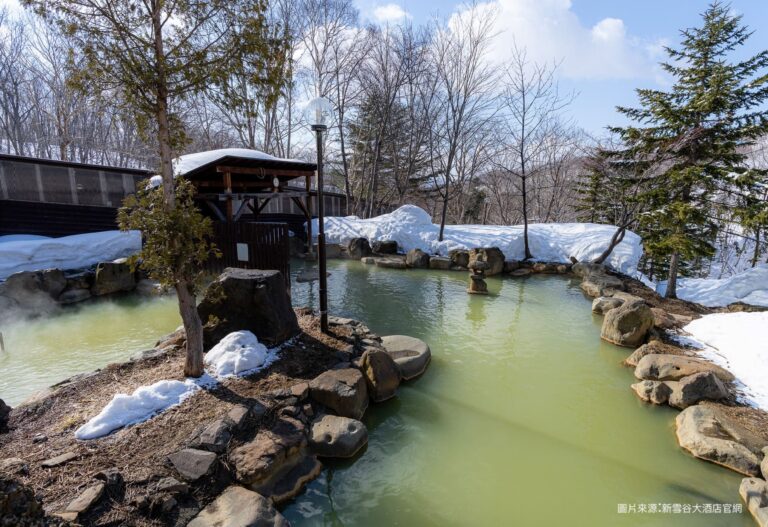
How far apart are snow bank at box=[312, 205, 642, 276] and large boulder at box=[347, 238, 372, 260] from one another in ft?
3.36

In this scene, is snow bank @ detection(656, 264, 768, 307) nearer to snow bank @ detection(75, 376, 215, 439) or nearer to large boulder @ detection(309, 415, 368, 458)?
large boulder @ detection(309, 415, 368, 458)

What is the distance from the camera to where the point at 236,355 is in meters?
4.28

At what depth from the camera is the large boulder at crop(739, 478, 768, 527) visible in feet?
9.43

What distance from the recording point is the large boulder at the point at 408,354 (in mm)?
5105

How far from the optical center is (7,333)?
6391 millimetres

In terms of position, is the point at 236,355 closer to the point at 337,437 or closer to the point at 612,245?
the point at 337,437

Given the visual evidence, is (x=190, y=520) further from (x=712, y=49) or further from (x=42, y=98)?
(x=42, y=98)

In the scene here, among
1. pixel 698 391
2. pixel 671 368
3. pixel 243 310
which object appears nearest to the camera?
pixel 698 391

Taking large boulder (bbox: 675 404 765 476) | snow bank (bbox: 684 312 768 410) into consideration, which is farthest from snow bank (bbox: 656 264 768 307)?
large boulder (bbox: 675 404 765 476)

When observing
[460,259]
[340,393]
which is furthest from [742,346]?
[460,259]

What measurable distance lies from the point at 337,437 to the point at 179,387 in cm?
169

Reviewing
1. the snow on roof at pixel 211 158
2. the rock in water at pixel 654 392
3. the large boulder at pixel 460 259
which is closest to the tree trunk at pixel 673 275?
the large boulder at pixel 460 259

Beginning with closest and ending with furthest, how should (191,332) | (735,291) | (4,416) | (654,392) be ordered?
(4,416)
(191,332)
(654,392)
(735,291)

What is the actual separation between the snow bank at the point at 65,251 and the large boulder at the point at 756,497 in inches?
502
